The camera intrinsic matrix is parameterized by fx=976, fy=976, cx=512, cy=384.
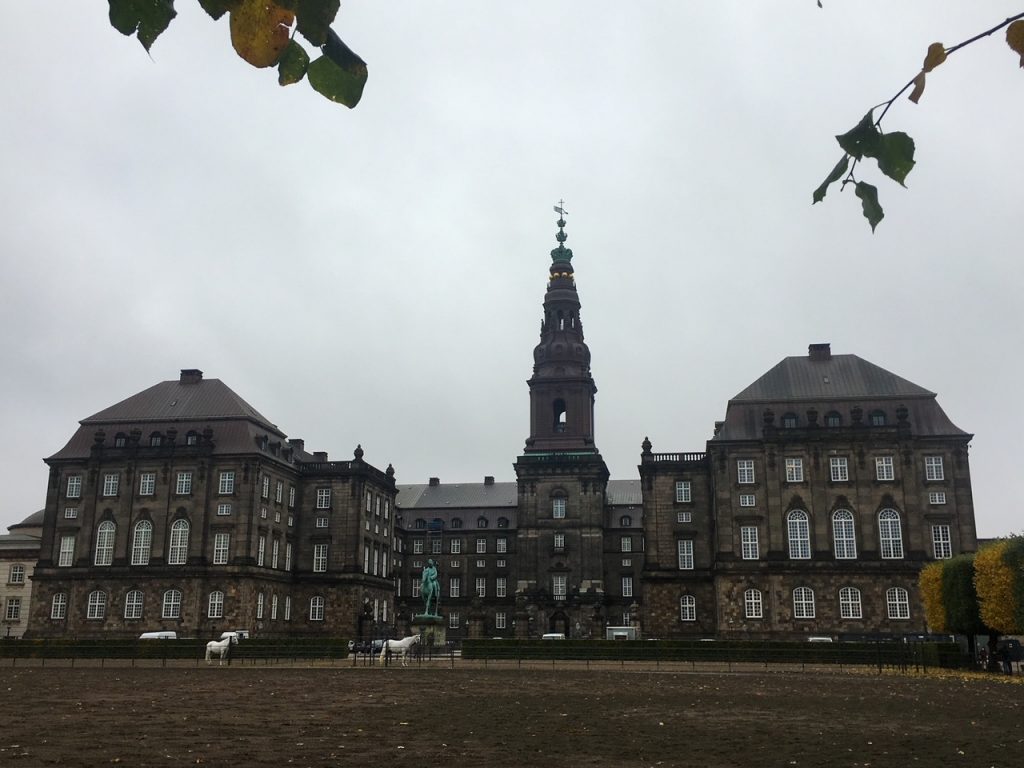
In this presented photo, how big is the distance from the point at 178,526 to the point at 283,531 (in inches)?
411

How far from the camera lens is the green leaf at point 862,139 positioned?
4.13m

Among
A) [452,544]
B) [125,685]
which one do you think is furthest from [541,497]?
[125,685]

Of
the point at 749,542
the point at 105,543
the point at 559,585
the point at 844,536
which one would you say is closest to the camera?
the point at 844,536

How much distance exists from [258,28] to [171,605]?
8582 cm

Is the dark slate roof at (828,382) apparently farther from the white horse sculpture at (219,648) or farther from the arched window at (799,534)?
the white horse sculpture at (219,648)

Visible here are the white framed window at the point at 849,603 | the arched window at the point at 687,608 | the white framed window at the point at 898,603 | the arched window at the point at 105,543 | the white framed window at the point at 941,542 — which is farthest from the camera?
the arched window at the point at 105,543

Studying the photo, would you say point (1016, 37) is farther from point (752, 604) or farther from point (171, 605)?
point (171, 605)

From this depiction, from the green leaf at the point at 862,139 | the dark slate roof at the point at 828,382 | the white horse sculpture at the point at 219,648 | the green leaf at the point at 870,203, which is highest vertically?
the dark slate roof at the point at 828,382

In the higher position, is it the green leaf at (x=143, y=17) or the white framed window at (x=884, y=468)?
the white framed window at (x=884, y=468)

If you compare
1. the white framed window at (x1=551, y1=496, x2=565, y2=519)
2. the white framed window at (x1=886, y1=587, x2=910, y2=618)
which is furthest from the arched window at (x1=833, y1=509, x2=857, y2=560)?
the white framed window at (x1=551, y1=496, x2=565, y2=519)

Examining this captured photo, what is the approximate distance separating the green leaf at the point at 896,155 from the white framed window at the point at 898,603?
3026 inches

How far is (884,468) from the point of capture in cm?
7706

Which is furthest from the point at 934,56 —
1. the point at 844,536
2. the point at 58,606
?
the point at 58,606

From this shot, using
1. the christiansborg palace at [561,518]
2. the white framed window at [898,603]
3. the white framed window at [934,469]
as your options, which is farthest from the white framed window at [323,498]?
the white framed window at [934,469]
